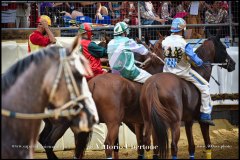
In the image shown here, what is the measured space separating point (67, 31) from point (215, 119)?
442 cm

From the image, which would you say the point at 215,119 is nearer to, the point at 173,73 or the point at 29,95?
the point at 173,73

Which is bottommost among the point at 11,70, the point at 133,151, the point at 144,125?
the point at 133,151

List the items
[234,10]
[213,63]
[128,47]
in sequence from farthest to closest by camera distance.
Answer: [234,10], [213,63], [128,47]

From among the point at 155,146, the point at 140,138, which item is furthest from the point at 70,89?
the point at 140,138

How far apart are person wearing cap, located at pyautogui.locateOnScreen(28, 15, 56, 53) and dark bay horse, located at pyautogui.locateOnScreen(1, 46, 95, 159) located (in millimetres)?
4549

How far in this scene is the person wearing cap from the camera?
995 centimetres

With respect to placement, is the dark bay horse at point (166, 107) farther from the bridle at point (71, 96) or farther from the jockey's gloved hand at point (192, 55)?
the bridle at point (71, 96)

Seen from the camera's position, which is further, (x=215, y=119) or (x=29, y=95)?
(x=215, y=119)

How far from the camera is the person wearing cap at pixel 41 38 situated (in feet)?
32.7

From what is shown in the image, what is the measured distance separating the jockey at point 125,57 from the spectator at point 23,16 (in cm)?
293

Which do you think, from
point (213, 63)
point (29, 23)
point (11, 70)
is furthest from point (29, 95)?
point (29, 23)

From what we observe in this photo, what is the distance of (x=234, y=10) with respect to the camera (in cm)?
1336

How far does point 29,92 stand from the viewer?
537 centimetres

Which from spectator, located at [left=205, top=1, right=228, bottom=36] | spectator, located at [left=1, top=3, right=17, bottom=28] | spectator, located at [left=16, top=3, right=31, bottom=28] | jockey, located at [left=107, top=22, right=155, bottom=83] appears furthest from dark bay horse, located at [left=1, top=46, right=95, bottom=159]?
spectator, located at [left=205, top=1, right=228, bottom=36]
